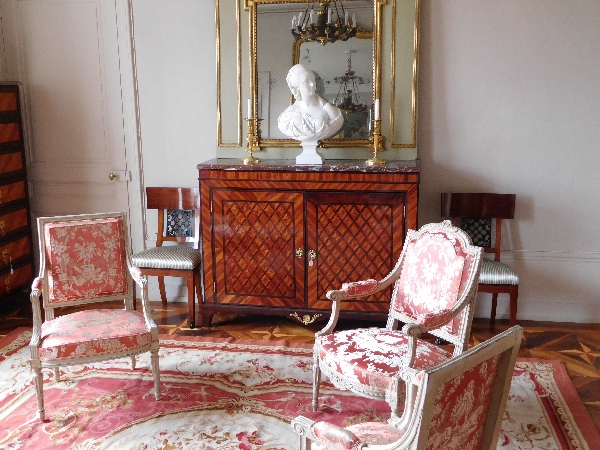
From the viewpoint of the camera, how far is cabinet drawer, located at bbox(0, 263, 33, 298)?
4.05 metres

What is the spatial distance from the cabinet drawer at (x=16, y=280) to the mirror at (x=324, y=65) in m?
1.78

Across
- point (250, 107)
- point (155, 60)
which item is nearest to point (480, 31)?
point (250, 107)

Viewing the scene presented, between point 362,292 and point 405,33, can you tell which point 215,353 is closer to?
point 362,292

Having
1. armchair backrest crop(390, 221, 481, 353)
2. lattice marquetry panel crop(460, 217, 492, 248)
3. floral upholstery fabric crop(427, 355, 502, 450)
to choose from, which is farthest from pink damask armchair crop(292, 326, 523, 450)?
lattice marquetry panel crop(460, 217, 492, 248)

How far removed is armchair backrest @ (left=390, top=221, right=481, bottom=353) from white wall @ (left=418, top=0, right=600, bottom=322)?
1.33 m

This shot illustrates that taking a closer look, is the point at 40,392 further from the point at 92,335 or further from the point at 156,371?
the point at 156,371

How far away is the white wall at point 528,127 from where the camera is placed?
364cm

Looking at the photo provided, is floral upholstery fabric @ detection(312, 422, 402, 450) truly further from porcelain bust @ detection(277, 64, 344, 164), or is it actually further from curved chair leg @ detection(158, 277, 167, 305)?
curved chair leg @ detection(158, 277, 167, 305)

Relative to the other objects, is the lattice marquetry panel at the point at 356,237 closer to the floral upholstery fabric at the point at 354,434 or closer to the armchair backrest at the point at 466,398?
the floral upholstery fabric at the point at 354,434

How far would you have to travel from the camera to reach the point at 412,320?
265 cm

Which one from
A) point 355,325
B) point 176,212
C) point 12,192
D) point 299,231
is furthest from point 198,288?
point 12,192

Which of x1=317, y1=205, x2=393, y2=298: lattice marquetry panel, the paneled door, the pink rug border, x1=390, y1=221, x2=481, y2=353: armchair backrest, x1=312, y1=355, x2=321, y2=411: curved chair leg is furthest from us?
the paneled door

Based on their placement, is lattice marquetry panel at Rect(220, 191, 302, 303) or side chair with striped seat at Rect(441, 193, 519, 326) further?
side chair with striped seat at Rect(441, 193, 519, 326)

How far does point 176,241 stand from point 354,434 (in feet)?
9.07
